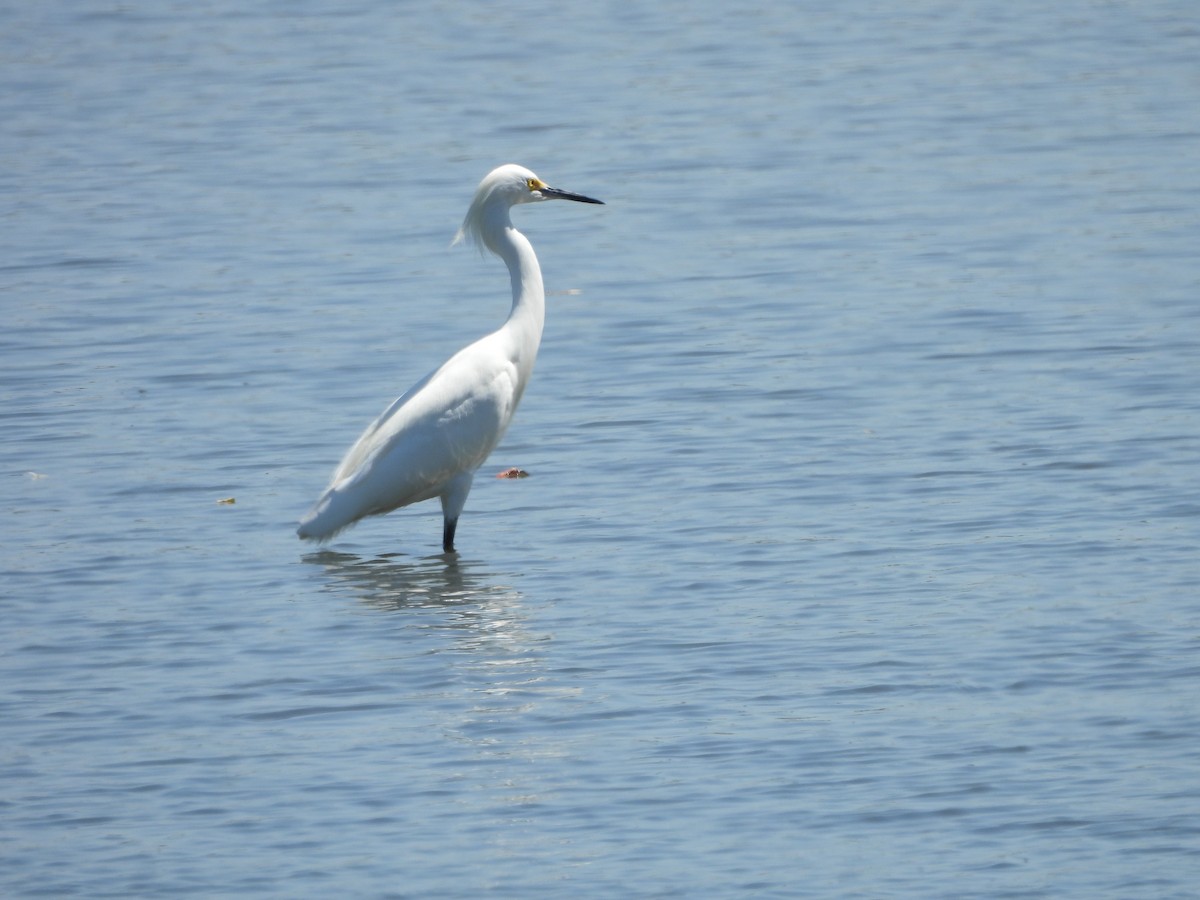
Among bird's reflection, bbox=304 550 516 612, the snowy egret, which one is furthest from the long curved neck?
bird's reflection, bbox=304 550 516 612

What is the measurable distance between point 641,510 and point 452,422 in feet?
2.91

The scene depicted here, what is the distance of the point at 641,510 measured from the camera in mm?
9312

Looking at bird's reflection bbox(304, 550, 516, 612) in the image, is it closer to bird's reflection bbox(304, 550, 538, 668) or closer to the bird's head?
bird's reflection bbox(304, 550, 538, 668)

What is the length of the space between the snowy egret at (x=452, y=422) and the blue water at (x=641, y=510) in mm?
236

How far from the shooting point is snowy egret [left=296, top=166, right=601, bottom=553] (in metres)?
9.16

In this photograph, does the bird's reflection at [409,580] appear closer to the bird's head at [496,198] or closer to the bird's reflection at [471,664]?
the bird's reflection at [471,664]

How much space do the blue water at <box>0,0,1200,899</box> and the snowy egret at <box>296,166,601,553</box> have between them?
0.78 feet

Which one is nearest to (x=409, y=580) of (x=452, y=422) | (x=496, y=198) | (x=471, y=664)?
(x=452, y=422)

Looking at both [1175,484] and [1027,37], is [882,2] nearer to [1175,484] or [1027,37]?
[1027,37]

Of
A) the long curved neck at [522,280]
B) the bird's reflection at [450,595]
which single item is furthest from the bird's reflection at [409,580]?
the long curved neck at [522,280]

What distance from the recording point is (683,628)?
7.76 metres

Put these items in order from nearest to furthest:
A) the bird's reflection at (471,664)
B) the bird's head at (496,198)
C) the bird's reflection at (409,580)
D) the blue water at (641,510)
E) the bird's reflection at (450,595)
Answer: the blue water at (641,510) → the bird's reflection at (471,664) → the bird's reflection at (450,595) → the bird's reflection at (409,580) → the bird's head at (496,198)

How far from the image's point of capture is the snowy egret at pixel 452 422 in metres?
9.16

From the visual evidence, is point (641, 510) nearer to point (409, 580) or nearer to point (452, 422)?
point (452, 422)
